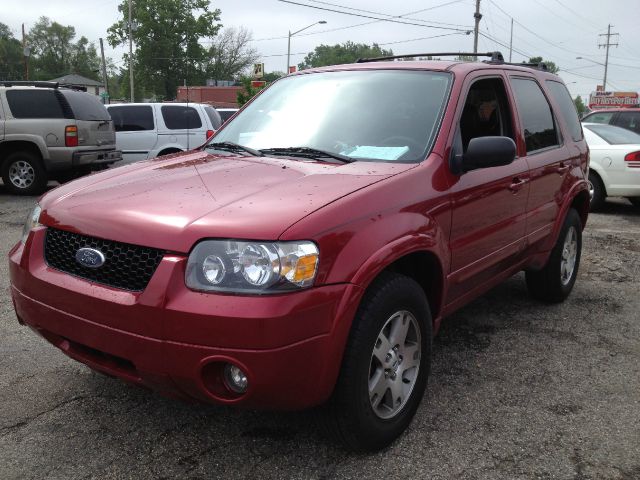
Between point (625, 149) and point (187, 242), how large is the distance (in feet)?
29.9

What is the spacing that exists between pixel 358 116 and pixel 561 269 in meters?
2.42

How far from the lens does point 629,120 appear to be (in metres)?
11.9

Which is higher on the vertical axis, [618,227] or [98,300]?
[98,300]

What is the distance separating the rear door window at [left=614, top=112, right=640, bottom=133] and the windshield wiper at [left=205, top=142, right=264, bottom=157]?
10402 millimetres

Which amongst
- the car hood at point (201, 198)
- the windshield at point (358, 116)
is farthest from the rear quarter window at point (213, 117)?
the car hood at point (201, 198)

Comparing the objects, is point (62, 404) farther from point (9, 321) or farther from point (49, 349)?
point (9, 321)

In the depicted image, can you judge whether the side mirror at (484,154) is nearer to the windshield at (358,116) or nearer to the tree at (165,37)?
the windshield at (358,116)

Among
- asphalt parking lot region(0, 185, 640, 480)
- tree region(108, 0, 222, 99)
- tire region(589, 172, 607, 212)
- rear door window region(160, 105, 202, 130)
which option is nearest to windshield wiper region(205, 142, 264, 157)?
asphalt parking lot region(0, 185, 640, 480)

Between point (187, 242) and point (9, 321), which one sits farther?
point (9, 321)

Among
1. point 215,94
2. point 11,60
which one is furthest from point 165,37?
point 11,60

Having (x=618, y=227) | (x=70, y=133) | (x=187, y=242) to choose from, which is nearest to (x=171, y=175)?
(x=187, y=242)

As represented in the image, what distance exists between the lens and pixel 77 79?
83.7m

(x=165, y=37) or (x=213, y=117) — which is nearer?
(x=213, y=117)

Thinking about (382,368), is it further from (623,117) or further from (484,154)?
(623,117)
